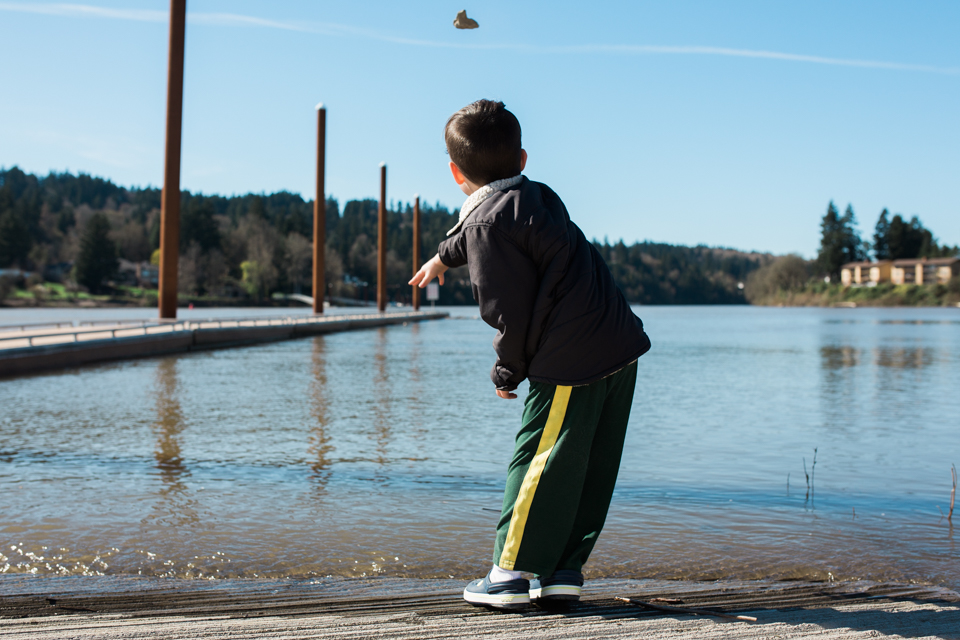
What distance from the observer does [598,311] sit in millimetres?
2480

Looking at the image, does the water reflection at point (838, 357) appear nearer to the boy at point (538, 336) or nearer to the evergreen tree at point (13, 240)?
the boy at point (538, 336)

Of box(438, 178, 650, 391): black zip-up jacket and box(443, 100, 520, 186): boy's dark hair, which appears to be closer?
box(438, 178, 650, 391): black zip-up jacket

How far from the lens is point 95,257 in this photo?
96.5 metres

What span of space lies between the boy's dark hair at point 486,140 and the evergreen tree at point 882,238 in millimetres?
151012

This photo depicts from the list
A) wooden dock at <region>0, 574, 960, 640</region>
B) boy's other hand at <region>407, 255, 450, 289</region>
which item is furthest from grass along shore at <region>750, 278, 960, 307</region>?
boy's other hand at <region>407, 255, 450, 289</region>

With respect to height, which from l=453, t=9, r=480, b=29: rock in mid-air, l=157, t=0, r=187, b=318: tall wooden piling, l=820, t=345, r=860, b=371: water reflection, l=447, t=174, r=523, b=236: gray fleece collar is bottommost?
l=820, t=345, r=860, b=371: water reflection

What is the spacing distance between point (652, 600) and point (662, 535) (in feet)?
3.87

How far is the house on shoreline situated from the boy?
135061 millimetres

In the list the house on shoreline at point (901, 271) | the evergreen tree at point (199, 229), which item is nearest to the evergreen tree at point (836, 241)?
the house on shoreline at point (901, 271)

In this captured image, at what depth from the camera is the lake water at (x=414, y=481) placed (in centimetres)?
332

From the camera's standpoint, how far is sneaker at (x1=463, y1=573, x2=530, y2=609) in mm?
Answer: 2447

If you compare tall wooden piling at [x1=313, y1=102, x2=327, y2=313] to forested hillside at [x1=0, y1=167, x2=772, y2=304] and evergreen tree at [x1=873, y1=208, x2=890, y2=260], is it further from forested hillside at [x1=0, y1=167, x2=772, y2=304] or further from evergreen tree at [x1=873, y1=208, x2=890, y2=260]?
evergreen tree at [x1=873, y1=208, x2=890, y2=260]

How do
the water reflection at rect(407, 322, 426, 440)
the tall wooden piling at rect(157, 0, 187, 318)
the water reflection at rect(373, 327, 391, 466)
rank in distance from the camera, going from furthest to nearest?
1. the tall wooden piling at rect(157, 0, 187, 318)
2. the water reflection at rect(407, 322, 426, 440)
3. the water reflection at rect(373, 327, 391, 466)

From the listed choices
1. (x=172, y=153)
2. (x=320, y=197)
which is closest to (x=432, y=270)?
(x=172, y=153)
